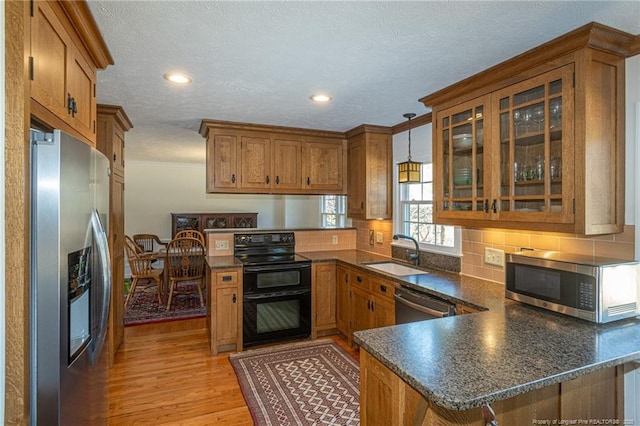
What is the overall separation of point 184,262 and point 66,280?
3601 millimetres

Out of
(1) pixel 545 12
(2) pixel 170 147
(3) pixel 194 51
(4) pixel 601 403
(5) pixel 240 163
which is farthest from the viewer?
(2) pixel 170 147

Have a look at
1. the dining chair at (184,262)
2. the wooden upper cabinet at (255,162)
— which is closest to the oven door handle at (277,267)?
the wooden upper cabinet at (255,162)

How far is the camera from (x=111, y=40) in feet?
5.91

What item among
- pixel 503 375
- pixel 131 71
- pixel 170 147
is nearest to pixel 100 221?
pixel 131 71

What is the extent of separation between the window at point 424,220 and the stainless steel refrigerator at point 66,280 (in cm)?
259

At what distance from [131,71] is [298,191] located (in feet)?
6.84

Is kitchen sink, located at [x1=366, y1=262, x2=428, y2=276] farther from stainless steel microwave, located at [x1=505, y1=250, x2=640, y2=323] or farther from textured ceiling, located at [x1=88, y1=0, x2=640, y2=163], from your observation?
textured ceiling, located at [x1=88, y1=0, x2=640, y2=163]

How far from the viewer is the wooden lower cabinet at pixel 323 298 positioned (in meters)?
3.70

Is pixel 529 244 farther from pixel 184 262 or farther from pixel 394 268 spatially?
pixel 184 262

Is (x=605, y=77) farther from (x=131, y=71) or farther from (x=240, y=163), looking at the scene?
(x=240, y=163)

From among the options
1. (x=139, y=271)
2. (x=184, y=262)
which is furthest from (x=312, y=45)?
(x=139, y=271)

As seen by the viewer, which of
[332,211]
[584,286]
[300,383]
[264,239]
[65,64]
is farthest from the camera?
[332,211]

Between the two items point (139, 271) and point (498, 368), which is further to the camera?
point (139, 271)

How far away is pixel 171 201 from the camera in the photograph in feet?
24.5
